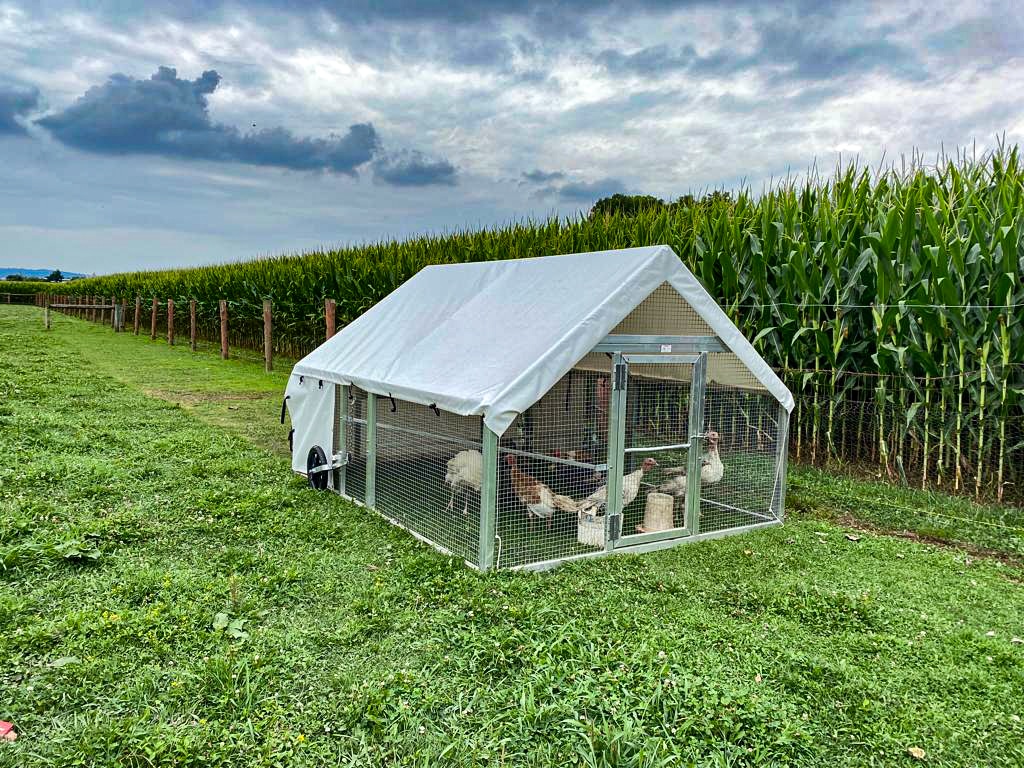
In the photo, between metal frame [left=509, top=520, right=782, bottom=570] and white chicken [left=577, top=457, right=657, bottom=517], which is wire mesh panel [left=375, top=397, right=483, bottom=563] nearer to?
metal frame [left=509, top=520, right=782, bottom=570]

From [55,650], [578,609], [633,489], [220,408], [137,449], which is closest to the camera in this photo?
[55,650]

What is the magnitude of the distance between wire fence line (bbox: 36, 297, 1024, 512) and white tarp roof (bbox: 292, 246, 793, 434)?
1.88 metres

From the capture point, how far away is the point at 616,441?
5109mm

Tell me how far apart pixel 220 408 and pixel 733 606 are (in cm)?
939

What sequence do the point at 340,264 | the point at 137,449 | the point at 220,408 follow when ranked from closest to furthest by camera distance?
the point at 137,449 < the point at 220,408 < the point at 340,264

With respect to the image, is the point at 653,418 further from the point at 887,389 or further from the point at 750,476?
the point at 887,389

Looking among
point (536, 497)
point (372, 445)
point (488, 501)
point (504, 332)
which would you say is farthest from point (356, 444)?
point (488, 501)

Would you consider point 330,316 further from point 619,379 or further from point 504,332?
point 619,379

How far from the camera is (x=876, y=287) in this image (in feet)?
23.9

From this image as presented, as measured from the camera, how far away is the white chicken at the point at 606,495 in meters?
5.23

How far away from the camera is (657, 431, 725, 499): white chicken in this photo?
567 centimetres

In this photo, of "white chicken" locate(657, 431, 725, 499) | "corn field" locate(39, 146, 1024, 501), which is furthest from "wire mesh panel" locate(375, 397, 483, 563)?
"corn field" locate(39, 146, 1024, 501)

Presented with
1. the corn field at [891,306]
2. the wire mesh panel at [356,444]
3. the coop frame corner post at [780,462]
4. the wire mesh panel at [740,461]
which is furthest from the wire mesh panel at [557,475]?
the corn field at [891,306]

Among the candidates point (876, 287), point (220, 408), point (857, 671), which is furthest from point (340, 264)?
point (857, 671)
